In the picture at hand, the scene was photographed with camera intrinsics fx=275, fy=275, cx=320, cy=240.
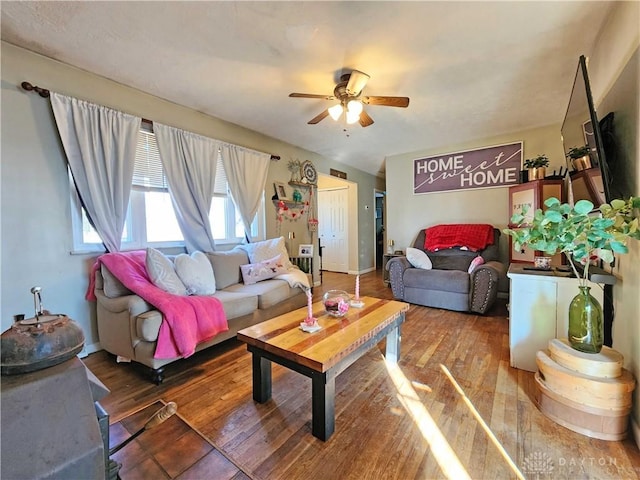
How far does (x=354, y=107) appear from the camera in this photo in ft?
8.37

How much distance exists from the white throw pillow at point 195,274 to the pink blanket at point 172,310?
0.28 m

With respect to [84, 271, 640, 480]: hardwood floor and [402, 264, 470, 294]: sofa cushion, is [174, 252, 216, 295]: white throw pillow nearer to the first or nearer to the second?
[84, 271, 640, 480]: hardwood floor

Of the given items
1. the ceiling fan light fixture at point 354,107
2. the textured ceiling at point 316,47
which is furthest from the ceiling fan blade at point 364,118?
the textured ceiling at point 316,47

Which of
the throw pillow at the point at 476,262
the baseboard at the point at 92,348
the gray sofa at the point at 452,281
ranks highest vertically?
the throw pillow at the point at 476,262

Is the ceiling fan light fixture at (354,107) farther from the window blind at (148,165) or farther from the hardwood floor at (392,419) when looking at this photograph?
the hardwood floor at (392,419)

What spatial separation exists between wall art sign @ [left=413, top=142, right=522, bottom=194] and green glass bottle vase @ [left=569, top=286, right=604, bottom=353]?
126 inches

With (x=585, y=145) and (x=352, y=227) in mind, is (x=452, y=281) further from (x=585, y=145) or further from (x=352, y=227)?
(x=352, y=227)

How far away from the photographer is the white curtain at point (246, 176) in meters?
3.54

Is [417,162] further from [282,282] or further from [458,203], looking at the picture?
[282,282]

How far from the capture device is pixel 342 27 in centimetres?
190

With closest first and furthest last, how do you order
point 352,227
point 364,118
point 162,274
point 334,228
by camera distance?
point 162,274
point 364,118
point 352,227
point 334,228

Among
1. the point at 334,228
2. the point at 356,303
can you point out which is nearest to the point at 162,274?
the point at 356,303

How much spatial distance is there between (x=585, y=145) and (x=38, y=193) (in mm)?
3997

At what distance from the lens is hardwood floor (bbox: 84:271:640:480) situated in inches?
49.8
